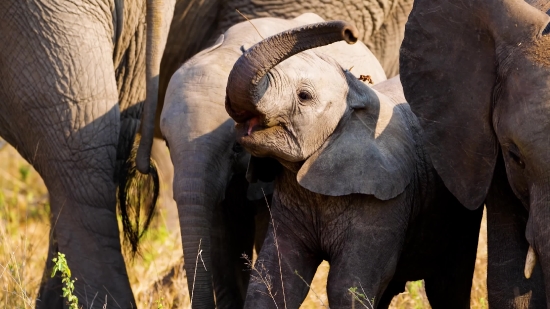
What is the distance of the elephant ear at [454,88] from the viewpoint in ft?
12.1

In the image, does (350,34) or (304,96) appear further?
(304,96)

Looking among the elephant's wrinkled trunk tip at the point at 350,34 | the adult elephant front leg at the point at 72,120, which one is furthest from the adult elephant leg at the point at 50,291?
the elephant's wrinkled trunk tip at the point at 350,34

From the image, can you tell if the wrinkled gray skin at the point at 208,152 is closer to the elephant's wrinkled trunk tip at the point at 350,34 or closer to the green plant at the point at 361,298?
the green plant at the point at 361,298

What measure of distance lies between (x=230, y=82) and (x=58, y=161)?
3.97 feet

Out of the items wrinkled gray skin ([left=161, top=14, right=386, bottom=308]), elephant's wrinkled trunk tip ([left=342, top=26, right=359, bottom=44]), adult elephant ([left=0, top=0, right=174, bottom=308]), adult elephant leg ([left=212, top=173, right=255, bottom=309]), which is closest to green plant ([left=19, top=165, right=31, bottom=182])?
adult elephant ([left=0, top=0, right=174, bottom=308])

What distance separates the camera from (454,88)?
3.77 m

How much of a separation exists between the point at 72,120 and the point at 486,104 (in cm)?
147

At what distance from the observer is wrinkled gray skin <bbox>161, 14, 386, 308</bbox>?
154 inches

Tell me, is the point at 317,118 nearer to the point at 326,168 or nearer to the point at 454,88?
the point at 326,168

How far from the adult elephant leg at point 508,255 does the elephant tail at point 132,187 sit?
1.40 m

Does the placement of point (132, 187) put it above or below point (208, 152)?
below

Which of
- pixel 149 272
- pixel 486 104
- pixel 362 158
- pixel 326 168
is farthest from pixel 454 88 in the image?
pixel 149 272

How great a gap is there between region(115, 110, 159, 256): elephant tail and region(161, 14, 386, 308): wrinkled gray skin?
575 millimetres

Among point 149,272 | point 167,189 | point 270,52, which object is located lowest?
point 167,189
